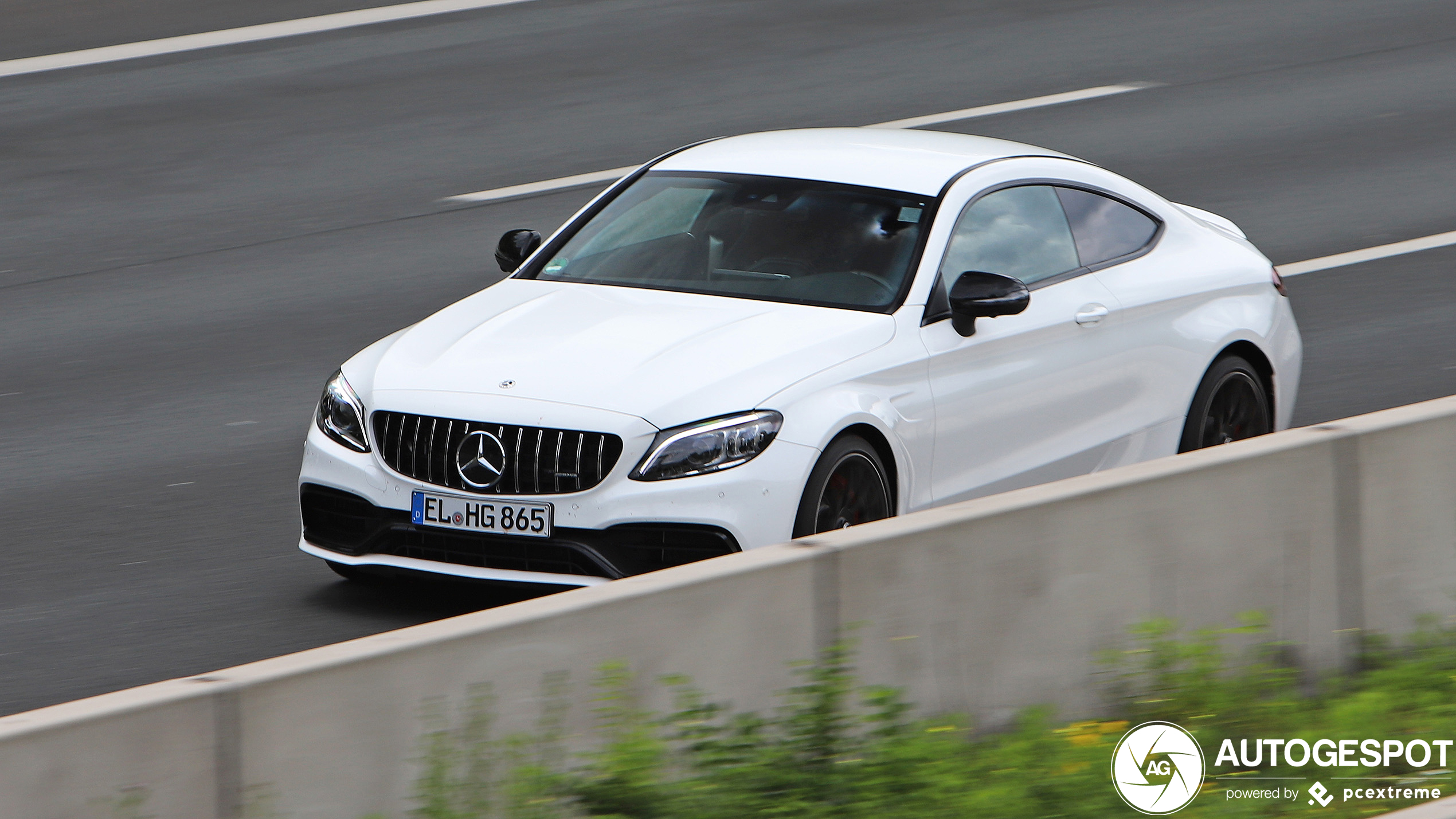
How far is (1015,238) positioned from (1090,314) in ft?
1.37

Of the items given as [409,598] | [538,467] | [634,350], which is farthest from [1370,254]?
[538,467]

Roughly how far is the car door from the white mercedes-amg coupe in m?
0.01

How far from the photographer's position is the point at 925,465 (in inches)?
289

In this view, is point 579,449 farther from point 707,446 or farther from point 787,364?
point 787,364

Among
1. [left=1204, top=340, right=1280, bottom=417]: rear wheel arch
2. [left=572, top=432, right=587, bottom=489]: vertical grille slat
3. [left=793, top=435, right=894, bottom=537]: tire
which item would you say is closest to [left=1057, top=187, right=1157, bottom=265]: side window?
[left=1204, top=340, right=1280, bottom=417]: rear wheel arch

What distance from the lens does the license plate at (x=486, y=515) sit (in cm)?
680

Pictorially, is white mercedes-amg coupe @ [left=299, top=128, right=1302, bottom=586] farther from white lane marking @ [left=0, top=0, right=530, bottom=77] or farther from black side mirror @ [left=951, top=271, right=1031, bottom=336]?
white lane marking @ [left=0, top=0, right=530, bottom=77]

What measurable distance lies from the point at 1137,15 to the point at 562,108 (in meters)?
6.56

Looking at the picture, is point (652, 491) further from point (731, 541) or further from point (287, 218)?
point (287, 218)

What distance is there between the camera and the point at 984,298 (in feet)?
24.5

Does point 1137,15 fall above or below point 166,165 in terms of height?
above

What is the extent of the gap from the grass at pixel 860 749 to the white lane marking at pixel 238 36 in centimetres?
1344

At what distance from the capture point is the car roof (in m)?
8.18

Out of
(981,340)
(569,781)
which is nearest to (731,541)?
(981,340)
